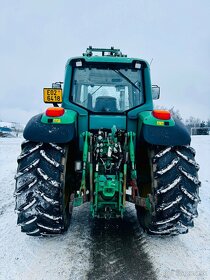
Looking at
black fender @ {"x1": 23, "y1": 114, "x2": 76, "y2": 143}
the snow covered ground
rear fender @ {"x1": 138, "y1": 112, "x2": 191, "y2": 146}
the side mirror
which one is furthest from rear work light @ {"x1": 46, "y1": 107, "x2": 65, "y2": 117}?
the side mirror

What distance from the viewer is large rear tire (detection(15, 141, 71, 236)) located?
10.3 ft

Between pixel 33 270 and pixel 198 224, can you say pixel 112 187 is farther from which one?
pixel 198 224

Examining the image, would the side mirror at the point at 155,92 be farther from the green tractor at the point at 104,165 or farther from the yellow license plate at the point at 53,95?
the yellow license plate at the point at 53,95

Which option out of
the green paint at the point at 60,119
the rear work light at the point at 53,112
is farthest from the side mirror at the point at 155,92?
the rear work light at the point at 53,112

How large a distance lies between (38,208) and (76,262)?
2.31ft

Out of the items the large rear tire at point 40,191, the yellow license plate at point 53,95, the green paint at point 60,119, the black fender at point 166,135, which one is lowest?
the large rear tire at point 40,191

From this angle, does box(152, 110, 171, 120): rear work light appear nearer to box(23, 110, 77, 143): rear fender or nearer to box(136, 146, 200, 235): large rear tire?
box(136, 146, 200, 235): large rear tire

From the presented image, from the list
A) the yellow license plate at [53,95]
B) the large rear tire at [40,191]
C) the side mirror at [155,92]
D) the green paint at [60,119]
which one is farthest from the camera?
the side mirror at [155,92]

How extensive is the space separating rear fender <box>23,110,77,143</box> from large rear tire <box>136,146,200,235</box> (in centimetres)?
100

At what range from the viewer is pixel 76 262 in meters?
3.11

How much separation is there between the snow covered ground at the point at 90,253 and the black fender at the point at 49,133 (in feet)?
4.21

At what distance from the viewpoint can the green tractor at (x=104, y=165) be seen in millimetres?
3164

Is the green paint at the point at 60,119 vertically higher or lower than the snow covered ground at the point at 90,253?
higher

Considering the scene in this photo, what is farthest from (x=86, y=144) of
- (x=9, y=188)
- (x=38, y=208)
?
(x=9, y=188)
